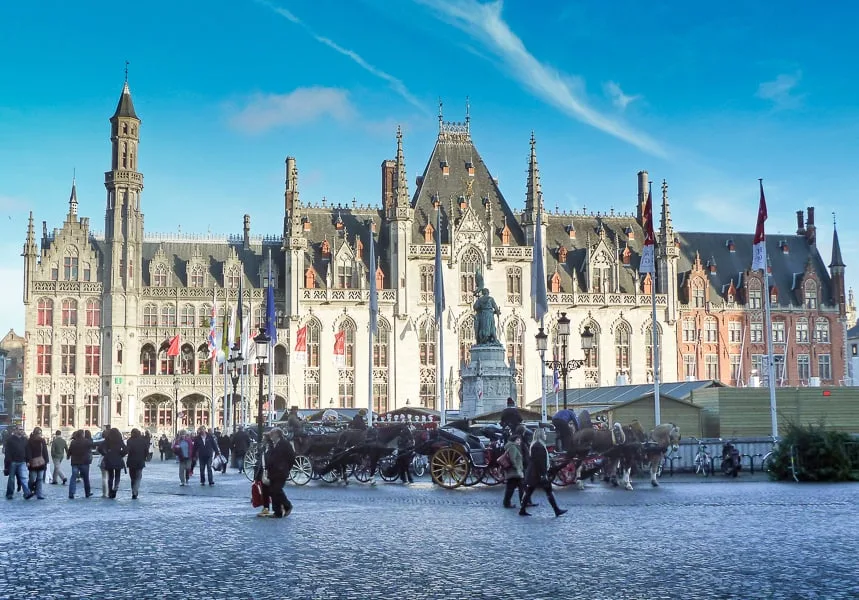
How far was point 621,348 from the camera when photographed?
80688 millimetres

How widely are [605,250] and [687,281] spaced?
739 centimetres

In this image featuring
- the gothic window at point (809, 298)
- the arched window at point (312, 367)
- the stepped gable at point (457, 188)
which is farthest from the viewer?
the gothic window at point (809, 298)

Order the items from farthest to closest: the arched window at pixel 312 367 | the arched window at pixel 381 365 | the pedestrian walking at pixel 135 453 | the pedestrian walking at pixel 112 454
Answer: the arched window at pixel 381 365
the arched window at pixel 312 367
the pedestrian walking at pixel 135 453
the pedestrian walking at pixel 112 454

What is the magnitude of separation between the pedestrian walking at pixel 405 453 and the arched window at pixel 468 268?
46.8 m

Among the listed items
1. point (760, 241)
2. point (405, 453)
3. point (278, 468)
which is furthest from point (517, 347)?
point (278, 468)

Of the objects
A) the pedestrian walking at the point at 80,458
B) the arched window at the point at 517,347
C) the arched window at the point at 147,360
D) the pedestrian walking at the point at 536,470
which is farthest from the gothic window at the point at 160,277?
the pedestrian walking at the point at 536,470

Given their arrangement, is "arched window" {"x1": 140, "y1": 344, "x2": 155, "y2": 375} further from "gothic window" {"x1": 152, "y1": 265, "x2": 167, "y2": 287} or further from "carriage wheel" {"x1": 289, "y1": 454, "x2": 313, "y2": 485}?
"carriage wheel" {"x1": 289, "y1": 454, "x2": 313, "y2": 485}

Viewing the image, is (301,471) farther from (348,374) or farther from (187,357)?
(187,357)

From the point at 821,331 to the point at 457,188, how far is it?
100ft

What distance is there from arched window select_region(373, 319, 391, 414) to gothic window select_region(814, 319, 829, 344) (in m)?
33.7

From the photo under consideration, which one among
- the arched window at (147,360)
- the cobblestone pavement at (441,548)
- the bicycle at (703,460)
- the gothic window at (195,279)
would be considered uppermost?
the gothic window at (195,279)

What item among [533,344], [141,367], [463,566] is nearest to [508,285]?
[533,344]

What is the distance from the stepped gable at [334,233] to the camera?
77.1 m

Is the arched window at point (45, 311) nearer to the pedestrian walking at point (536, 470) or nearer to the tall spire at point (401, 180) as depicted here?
the tall spire at point (401, 180)
